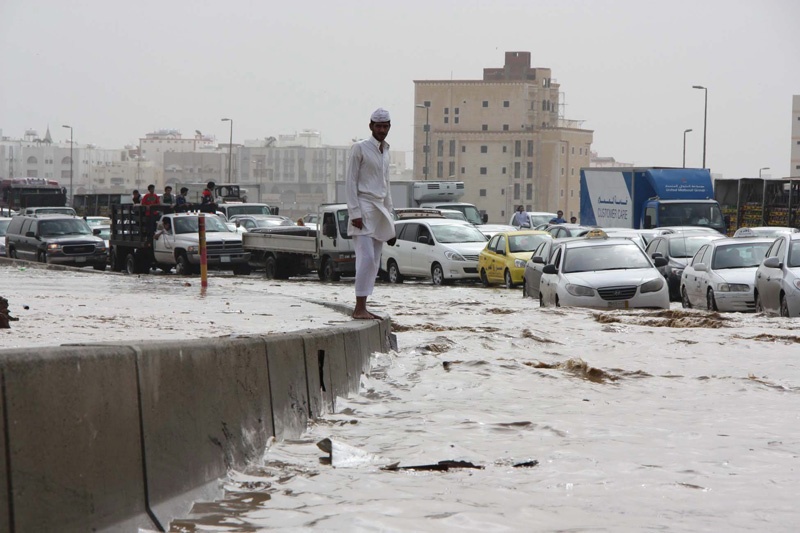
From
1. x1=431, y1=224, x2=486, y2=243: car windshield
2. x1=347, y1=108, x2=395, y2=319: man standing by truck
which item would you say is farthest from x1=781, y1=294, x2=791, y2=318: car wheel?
x1=431, y1=224, x2=486, y2=243: car windshield

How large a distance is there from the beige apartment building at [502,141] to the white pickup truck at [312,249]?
15528cm

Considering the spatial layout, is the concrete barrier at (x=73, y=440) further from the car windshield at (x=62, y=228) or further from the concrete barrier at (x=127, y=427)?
the car windshield at (x=62, y=228)

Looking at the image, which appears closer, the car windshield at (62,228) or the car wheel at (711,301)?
the car wheel at (711,301)

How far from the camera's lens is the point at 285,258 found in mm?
33375

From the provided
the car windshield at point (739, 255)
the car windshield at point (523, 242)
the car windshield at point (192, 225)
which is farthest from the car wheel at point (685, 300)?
A: the car windshield at point (192, 225)

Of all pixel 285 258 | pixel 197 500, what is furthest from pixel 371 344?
pixel 285 258

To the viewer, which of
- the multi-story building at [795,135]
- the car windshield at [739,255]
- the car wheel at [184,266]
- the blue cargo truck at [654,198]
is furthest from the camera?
the multi-story building at [795,135]

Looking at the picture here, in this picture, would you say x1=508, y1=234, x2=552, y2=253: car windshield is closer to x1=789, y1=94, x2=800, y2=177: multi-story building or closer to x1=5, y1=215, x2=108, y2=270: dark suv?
x1=5, y1=215, x2=108, y2=270: dark suv

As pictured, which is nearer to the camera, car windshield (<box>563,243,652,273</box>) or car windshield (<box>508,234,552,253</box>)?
car windshield (<box>563,243,652,273</box>)

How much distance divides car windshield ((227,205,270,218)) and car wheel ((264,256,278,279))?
1673 centimetres

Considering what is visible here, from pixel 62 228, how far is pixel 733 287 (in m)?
25.5

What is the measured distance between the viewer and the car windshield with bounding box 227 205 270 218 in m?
50.5

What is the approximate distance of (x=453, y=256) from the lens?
99.8ft

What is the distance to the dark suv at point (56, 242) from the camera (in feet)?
127
